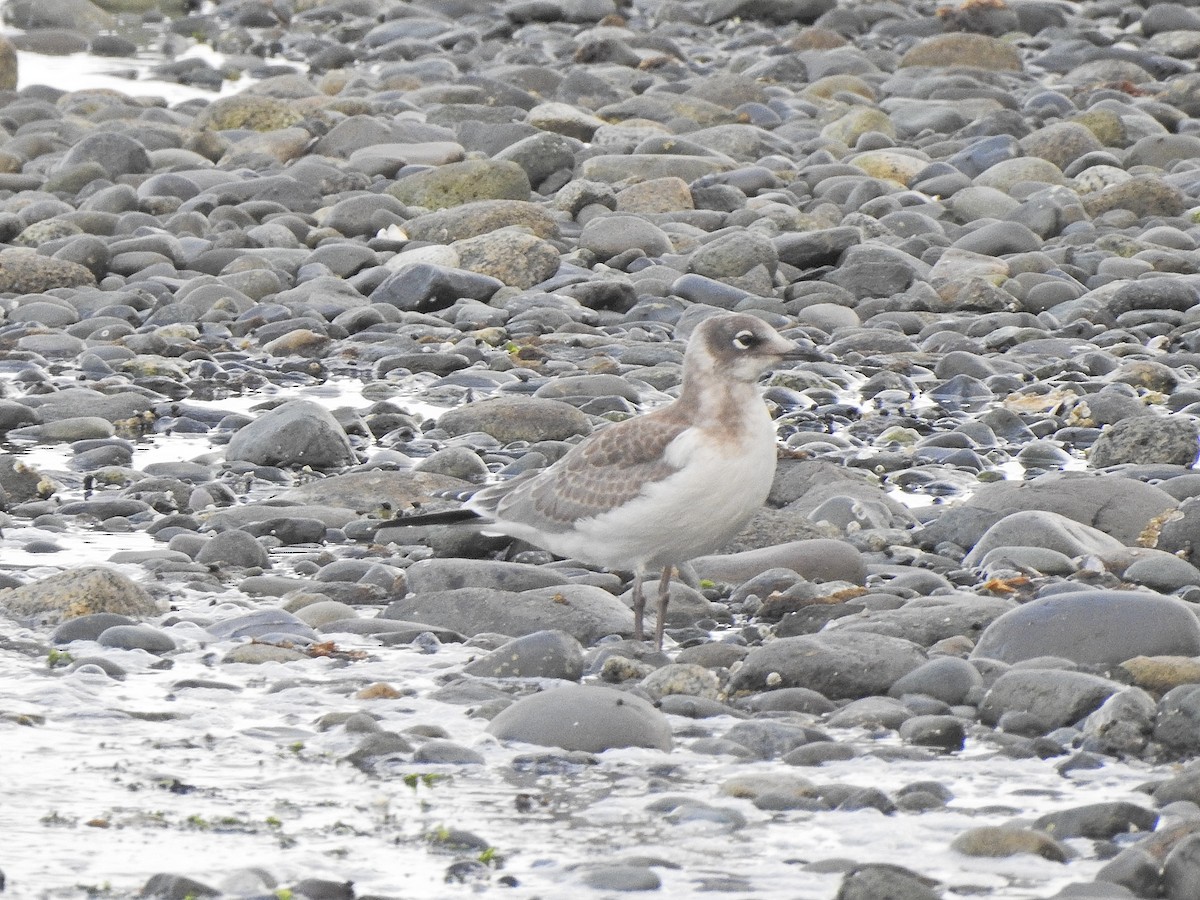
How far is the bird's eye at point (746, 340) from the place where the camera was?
7047 mm

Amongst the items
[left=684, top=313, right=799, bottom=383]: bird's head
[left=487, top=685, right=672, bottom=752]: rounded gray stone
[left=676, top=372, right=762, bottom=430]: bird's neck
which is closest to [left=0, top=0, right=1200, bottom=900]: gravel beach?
[left=487, top=685, right=672, bottom=752]: rounded gray stone

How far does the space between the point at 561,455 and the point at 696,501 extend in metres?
3.05

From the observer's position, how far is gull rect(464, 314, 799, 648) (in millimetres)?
6797

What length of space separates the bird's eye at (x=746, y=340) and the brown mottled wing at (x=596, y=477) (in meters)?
0.38

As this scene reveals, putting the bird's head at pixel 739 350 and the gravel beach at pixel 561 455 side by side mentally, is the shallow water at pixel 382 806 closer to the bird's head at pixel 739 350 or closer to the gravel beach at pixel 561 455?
the gravel beach at pixel 561 455

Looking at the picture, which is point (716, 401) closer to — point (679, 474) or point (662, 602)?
point (679, 474)

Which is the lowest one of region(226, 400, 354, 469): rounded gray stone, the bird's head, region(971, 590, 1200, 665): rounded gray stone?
region(226, 400, 354, 469): rounded gray stone

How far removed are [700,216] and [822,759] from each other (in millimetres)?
9283

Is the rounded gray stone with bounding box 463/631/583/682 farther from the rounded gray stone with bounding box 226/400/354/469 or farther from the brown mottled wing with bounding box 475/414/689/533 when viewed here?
the rounded gray stone with bounding box 226/400/354/469

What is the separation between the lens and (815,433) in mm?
10273

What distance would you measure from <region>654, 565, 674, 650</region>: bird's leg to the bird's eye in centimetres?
92

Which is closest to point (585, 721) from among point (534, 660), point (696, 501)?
point (534, 660)

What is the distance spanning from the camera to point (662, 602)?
7094 mm

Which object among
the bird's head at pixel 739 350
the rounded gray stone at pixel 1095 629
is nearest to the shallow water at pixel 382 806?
the rounded gray stone at pixel 1095 629
